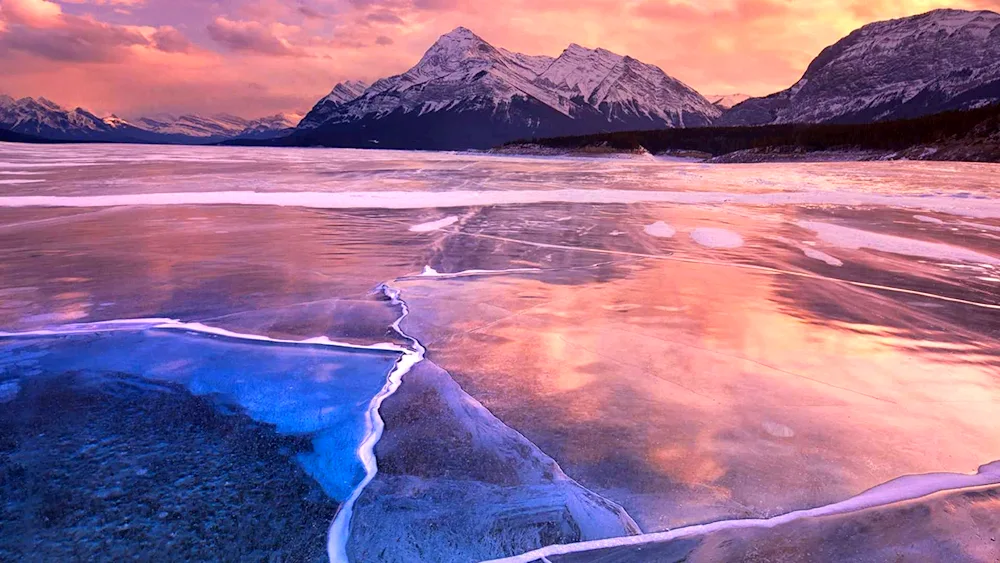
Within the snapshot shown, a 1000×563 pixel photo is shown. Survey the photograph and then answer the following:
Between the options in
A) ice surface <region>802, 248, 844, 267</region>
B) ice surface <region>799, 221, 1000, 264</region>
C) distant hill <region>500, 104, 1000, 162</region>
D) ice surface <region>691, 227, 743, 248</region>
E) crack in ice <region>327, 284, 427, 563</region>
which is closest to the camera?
crack in ice <region>327, 284, 427, 563</region>

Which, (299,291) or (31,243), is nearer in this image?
(299,291)

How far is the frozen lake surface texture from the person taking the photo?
224 centimetres

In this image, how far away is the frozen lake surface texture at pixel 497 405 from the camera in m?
2.24

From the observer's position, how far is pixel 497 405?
3.28 m

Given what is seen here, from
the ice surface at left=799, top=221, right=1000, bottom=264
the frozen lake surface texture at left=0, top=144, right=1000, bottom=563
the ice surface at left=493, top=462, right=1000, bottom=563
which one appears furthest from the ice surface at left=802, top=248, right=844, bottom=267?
the ice surface at left=493, top=462, right=1000, bottom=563

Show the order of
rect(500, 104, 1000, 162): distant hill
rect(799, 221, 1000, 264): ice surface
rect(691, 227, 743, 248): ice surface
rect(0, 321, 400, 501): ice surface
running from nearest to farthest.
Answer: rect(0, 321, 400, 501): ice surface < rect(799, 221, 1000, 264): ice surface < rect(691, 227, 743, 248): ice surface < rect(500, 104, 1000, 162): distant hill

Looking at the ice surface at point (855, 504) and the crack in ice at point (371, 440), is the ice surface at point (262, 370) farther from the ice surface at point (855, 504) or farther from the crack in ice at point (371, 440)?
the ice surface at point (855, 504)

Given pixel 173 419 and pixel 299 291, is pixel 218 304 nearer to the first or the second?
pixel 299 291

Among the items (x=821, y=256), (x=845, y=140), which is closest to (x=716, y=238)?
(x=821, y=256)

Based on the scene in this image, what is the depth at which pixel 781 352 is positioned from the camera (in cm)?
416

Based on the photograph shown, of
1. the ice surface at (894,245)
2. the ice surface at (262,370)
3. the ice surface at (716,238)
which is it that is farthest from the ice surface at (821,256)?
the ice surface at (262,370)

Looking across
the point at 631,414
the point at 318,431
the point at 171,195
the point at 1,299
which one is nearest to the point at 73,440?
the point at 318,431

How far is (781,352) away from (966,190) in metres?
17.5

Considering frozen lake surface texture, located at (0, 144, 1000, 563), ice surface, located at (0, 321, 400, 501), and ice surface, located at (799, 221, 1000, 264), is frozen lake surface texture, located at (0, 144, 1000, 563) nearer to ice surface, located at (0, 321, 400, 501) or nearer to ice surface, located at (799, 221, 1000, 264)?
ice surface, located at (0, 321, 400, 501)
